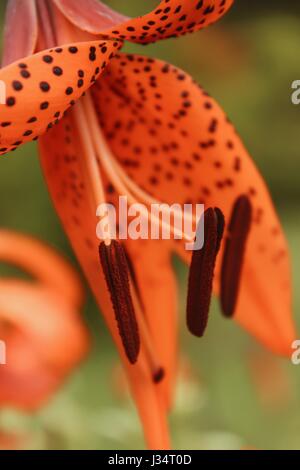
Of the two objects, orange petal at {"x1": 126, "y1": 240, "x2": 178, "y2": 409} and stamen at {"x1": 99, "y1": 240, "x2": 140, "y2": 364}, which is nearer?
stamen at {"x1": 99, "y1": 240, "x2": 140, "y2": 364}

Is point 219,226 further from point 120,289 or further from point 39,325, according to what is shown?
point 39,325

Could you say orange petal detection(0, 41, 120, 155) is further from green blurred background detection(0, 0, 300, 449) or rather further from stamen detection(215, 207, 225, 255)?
green blurred background detection(0, 0, 300, 449)

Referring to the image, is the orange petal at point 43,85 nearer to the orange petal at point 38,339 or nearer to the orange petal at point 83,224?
the orange petal at point 83,224

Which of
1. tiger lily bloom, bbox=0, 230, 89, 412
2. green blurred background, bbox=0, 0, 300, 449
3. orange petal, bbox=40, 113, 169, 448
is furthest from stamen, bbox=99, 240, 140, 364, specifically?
green blurred background, bbox=0, 0, 300, 449

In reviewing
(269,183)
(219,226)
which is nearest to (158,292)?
(219,226)

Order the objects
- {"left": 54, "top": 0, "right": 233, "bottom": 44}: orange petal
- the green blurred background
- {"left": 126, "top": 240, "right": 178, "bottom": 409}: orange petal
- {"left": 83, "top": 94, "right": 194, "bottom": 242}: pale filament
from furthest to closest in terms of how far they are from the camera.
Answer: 1. the green blurred background
2. {"left": 126, "top": 240, "right": 178, "bottom": 409}: orange petal
3. {"left": 83, "top": 94, "right": 194, "bottom": 242}: pale filament
4. {"left": 54, "top": 0, "right": 233, "bottom": 44}: orange petal
